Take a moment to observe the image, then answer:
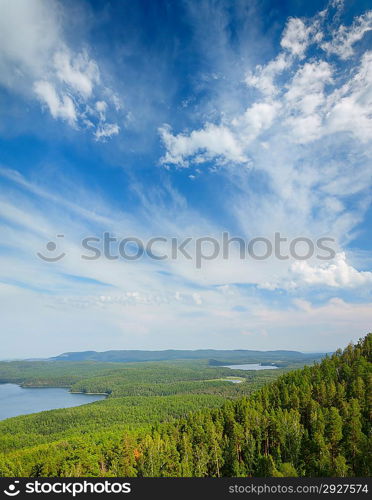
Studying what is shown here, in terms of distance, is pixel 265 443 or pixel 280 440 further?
pixel 265 443

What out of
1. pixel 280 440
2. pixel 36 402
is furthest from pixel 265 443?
pixel 36 402

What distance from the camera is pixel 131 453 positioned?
41312 mm

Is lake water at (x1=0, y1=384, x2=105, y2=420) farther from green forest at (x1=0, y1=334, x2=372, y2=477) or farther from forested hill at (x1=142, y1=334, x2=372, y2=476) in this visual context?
forested hill at (x1=142, y1=334, x2=372, y2=476)

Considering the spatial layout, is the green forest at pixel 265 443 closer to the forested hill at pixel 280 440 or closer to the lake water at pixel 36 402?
the forested hill at pixel 280 440

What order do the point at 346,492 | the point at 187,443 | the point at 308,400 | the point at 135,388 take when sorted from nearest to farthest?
the point at 346,492 < the point at 187,443 < the point at 308,400 < the point at 135,388

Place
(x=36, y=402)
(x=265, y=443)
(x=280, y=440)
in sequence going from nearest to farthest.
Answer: (x=280, y=440)
(x=265, y=443)
(x=36, y=402)

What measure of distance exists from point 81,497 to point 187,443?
26869 mm

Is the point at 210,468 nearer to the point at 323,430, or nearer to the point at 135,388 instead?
the point at 323,430

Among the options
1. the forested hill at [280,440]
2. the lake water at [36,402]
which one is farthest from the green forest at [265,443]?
the lake water at [36,402]

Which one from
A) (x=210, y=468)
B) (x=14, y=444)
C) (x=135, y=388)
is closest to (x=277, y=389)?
(x=210, y=468)

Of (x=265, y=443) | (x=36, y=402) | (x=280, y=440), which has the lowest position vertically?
(x=36, y=402)

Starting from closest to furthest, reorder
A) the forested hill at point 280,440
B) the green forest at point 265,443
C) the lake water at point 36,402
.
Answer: the forested hill at point 280,440 < the green forest at point 265,443 < the lake water at point 36,402

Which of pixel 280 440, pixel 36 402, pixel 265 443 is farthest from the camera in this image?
pixel 36 402

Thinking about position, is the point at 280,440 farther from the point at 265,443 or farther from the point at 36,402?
the point at 36,402
